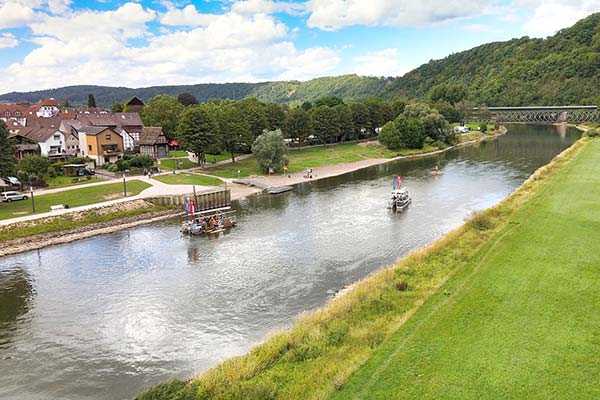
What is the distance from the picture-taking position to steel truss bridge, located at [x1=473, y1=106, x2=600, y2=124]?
160125 mm

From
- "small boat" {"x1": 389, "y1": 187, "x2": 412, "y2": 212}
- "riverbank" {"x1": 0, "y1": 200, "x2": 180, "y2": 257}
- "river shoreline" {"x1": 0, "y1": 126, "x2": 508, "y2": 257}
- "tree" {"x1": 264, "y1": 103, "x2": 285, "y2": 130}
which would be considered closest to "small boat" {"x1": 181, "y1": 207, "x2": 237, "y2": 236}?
"river shoreline" {"x1": 0, "y1": 126, "x2": 508, "y2": 257}

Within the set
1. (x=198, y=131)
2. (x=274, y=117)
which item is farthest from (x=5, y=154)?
(x=274, y=117)

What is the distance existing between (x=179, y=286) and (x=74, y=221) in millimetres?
20667

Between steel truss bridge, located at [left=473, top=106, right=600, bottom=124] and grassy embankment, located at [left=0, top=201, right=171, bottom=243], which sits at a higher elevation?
steel truss bridge, located at [left=473, top=106, right=600, bottom=124]

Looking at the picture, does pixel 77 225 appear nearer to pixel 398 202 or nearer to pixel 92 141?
pixel 398 202

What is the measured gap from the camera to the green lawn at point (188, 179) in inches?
2618

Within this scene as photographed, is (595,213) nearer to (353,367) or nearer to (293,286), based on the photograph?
(293,286)

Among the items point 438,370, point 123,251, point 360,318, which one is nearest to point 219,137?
point 123,251

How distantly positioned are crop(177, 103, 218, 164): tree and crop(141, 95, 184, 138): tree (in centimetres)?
1822

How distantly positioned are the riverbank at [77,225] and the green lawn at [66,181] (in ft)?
45.3

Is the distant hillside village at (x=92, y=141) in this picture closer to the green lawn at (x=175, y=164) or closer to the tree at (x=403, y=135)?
the green lawn at (x=175, y=164)

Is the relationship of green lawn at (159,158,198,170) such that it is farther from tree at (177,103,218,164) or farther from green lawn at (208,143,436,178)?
green lawn at (208,143,436,178)

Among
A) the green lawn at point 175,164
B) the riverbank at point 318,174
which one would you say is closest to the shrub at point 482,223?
the riverbank at point 318,174

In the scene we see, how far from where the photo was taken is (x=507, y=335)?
66.8ft
